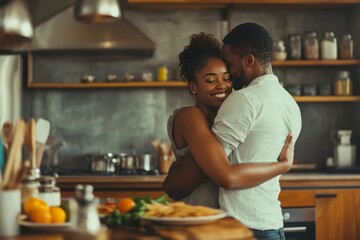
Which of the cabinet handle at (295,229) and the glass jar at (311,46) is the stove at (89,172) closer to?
the cabinet handle at (295,229)

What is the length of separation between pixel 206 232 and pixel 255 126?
0.68 metres

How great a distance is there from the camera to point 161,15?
Result: 20.1 feet

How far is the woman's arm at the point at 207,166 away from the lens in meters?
2.73

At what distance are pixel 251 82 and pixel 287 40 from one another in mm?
3260

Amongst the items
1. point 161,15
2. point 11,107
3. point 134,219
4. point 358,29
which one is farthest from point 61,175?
point 134,219

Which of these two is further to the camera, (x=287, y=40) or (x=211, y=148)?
(x=287, y=40)

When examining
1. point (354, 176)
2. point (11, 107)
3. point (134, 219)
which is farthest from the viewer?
point (11, 107)

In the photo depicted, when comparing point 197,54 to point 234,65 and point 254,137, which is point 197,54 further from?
point 254,137

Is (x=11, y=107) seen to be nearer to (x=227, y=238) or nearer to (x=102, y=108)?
(x=102, y=108)

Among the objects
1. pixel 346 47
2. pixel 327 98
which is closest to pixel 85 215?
pixel 327 98

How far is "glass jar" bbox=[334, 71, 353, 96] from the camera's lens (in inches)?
232

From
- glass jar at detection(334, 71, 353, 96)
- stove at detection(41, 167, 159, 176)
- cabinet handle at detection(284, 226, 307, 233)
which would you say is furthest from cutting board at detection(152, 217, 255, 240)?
glass jar at detection(334, 71, 353, 96)

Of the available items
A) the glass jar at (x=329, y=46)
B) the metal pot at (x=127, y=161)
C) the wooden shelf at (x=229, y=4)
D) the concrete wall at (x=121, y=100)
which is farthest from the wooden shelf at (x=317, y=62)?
the metal pot at (x=127, y=161)

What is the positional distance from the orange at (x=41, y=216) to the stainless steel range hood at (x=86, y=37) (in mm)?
3340
